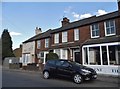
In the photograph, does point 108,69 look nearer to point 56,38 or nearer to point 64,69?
point 64,69

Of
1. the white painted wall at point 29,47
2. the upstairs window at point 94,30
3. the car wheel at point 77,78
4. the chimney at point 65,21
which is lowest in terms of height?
the car wheel at point 77,78

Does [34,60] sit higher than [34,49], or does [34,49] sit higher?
[34,49]

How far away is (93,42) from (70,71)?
687 centimetres

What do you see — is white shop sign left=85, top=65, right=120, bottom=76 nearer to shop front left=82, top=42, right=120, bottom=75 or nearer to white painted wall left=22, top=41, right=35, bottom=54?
shop front left=82, top=42, right=120, bottom=75

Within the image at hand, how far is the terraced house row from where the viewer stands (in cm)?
1764

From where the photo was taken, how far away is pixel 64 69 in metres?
13.7

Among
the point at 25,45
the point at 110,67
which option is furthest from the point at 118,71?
the point at 25,45

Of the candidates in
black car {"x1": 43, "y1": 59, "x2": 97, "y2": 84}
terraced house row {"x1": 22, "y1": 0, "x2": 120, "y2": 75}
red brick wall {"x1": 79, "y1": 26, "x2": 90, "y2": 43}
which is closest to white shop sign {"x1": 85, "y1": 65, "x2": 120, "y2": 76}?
terraced house row {"x1": 22, "y1": 0, "x2": 120, "y2": 75}

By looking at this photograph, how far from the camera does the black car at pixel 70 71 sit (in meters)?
12.7

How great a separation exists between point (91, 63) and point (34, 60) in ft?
52.5

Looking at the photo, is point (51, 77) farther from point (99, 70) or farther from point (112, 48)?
point (112, 48)

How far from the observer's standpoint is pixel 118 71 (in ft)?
52.7

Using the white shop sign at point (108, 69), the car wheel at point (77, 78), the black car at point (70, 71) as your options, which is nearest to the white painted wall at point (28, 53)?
the white shop sign at point (108, 69)

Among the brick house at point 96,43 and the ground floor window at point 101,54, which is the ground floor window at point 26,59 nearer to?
the brick house at point 96,43
